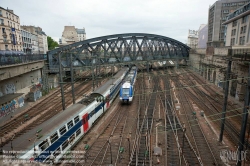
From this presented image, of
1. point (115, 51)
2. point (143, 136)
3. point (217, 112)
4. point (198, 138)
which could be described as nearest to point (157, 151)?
point (143, 136)

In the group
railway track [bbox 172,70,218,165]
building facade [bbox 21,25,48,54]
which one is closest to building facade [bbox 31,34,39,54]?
building facade [bbox 21,25,48,54]

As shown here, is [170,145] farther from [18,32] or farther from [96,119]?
[18,32]

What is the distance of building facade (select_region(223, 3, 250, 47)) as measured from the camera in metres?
39.1

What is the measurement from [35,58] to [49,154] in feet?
83.2

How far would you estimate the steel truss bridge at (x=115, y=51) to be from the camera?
35775 millimetres

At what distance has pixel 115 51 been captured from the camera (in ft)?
159

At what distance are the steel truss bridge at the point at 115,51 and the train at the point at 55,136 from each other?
15367 millimetres

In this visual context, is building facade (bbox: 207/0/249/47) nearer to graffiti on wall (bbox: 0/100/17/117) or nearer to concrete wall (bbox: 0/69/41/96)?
concrete wall (bbox: 0/69/41/96)

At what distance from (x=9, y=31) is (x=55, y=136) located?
49778 millimetres

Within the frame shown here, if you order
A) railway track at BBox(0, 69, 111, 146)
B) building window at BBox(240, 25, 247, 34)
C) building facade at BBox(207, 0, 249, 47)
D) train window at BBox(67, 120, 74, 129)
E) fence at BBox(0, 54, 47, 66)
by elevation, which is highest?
building facade at BBox(207, 0, 249, 47)

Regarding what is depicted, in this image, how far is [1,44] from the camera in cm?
4350

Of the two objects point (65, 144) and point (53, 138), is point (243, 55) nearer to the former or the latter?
point (65, 144)

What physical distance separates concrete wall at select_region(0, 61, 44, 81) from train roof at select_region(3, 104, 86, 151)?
40.3 ft

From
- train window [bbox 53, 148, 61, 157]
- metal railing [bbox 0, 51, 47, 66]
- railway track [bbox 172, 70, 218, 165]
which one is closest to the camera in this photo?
train window [bbox 53, 148, 61, 157]
